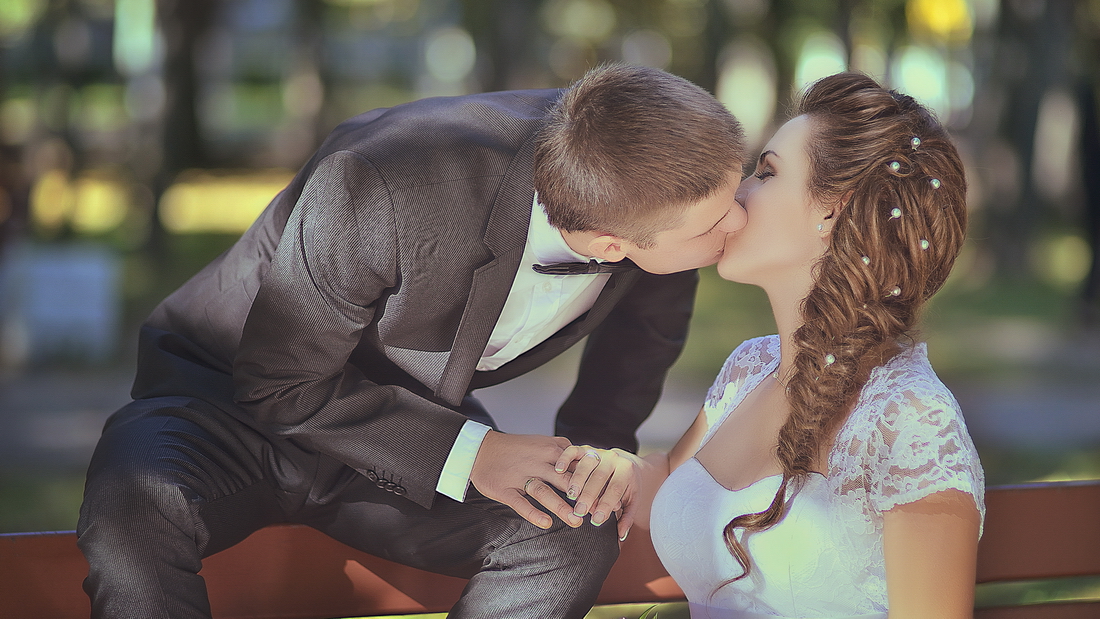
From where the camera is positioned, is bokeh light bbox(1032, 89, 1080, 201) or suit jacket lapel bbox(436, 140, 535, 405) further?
bokeh light bbox(1032, 89, 1080, 201)

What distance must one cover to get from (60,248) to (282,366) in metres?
12.6

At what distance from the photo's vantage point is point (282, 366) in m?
2.49

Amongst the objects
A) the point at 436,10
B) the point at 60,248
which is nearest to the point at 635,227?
the point at 60,248

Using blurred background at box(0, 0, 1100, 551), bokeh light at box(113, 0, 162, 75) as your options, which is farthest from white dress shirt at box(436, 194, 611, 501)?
bokeh light at box(113, 0, 162, 75)

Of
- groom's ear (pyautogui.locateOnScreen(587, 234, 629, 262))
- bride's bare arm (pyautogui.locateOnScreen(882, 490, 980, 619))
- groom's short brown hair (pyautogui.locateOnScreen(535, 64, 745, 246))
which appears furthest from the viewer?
groom's ear (pyautogui.locateOnScreen(587, 234, 629, 262))

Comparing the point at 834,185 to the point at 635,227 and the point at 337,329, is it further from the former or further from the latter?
the point at 337,329

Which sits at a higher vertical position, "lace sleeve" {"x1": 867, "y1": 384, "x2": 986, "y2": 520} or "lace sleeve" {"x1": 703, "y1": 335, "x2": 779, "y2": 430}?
"lace sleeve" {"x1": 867, "y1": 384, "x2": 986, "y2": 520}

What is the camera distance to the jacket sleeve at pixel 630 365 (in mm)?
3223

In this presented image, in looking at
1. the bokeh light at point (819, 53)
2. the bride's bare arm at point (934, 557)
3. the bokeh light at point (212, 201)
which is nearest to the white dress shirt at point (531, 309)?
the bride's bare arm at point (934, 557)

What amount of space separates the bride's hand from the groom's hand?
0.03 metres

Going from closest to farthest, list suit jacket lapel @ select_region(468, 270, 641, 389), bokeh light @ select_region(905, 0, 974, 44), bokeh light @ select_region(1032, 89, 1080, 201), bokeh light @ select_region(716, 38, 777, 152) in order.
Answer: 1. suit jacket lapel @ select_region(468, 270, 641, 389)
2. bokeh light @ select_region(1032, 89, 1080, 201)
3. bokeh light @ select_region(905, 0, 974, 44)
4. bokeh light @ select_region(716, 38, 777, 152)

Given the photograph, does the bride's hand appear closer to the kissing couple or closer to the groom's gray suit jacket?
the kissing couple

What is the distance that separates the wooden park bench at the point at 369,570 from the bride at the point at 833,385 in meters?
0.46

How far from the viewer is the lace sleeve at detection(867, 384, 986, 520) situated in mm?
2061
